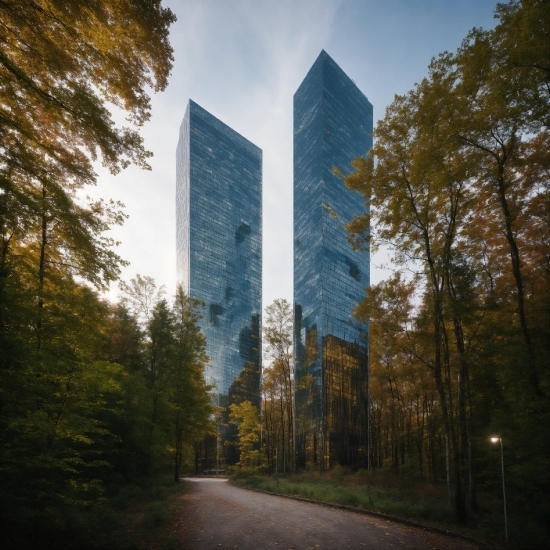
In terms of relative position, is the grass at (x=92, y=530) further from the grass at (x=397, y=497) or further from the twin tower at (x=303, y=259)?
the twin tower at (x=303, y=259)

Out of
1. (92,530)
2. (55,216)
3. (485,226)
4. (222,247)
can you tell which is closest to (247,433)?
(92,530)

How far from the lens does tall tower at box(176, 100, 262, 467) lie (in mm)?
85438

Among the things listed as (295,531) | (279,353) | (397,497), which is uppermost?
(279,353)

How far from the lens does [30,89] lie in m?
6.31

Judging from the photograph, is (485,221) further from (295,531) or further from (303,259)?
(303,259)

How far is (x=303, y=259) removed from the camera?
6525 cm

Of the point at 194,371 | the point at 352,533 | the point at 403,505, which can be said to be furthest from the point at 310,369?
the point at 352,533

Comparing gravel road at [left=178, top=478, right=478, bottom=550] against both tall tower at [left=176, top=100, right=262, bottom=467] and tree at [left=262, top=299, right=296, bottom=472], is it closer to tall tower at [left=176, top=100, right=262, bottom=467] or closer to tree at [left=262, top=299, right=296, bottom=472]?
tree at [left=262, top=299, right=296, bottom=472]

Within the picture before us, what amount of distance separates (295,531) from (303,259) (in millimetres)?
56817

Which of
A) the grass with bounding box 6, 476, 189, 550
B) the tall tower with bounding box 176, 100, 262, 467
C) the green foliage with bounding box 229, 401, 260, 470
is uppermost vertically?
the tall tower with bounding box 176, 100, 262, 467

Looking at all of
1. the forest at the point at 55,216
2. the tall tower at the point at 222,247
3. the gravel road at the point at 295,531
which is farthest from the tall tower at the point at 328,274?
the forest at the point at 55,216

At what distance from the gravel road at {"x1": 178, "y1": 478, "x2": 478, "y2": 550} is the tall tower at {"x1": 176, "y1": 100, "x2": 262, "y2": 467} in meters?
67.8

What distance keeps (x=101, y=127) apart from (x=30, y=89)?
1297mm

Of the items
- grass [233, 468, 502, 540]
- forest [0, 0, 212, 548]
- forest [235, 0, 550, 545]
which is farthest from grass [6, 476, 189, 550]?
forest [235, 0, 550, 545]
